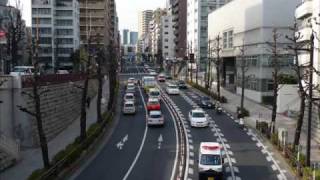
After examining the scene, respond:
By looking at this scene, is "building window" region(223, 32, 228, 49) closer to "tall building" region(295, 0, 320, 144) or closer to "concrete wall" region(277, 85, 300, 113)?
"concrete wall" region(277, 85, 300, 113)

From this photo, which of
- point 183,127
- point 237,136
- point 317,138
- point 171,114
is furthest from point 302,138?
point 171,114

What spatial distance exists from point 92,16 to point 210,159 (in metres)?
127

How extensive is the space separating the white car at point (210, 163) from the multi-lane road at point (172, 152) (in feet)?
4.36

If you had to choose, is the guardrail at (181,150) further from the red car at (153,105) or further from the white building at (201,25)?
the white building at (201,25)

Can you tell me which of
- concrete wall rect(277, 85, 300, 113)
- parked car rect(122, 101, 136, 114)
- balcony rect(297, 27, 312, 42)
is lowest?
parked car rect(122, 101, 136, 114)

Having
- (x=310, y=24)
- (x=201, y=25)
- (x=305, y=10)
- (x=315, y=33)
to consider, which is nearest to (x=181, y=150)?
(x=315, y=33)

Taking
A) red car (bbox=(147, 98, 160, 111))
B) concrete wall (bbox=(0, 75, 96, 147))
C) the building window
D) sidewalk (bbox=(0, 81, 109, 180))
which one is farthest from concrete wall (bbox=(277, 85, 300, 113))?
the building window

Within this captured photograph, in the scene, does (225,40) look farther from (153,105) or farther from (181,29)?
(181,29)

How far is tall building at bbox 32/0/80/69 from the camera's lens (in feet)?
421

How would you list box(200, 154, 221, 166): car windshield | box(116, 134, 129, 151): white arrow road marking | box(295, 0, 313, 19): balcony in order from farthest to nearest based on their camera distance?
box(295, 0, 313, 19): balcony < box(116, 134, 129, 151): white arrow road marking < box(200, 154, 221, 166): car windshield

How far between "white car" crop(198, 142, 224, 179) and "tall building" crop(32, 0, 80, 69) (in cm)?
10164

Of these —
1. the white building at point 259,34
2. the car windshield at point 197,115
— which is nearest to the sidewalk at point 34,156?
the car windshield at point 197,115

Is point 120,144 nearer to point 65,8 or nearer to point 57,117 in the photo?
point 57,117

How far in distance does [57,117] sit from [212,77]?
64.7 metres
